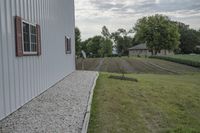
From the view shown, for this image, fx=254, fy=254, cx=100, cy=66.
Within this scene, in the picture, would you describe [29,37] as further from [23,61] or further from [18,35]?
[18,35]

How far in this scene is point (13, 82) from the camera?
5.31 meters

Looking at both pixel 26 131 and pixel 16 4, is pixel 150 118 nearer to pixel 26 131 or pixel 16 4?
pixel 26 131

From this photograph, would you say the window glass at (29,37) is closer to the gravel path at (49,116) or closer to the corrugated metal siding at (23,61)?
the corrugated metal siding at (23,61)

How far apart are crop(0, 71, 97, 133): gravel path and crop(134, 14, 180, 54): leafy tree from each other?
5536 centimetres

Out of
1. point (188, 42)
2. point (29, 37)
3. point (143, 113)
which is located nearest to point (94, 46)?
point (188, 42)

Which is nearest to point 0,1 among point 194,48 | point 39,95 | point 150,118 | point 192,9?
point 39,95

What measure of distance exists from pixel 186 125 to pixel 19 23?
4466 mm

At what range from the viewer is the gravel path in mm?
4454

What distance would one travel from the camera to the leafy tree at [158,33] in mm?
60219

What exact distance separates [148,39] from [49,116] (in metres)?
58.8

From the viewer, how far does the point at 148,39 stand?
62.1m

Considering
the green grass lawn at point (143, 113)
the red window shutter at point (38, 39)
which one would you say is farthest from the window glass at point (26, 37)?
the green grass lawn at point (143, 113)

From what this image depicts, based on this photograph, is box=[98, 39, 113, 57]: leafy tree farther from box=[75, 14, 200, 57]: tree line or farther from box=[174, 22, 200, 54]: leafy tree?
box=[174, 22, 200, 54]: leafy tree

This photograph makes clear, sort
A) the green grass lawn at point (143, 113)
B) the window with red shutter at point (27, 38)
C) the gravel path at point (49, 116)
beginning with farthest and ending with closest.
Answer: the window with red shutter at point (27, 38) → the green grass lawn at point (143, 113) → the gravel path at point (49, 116)
